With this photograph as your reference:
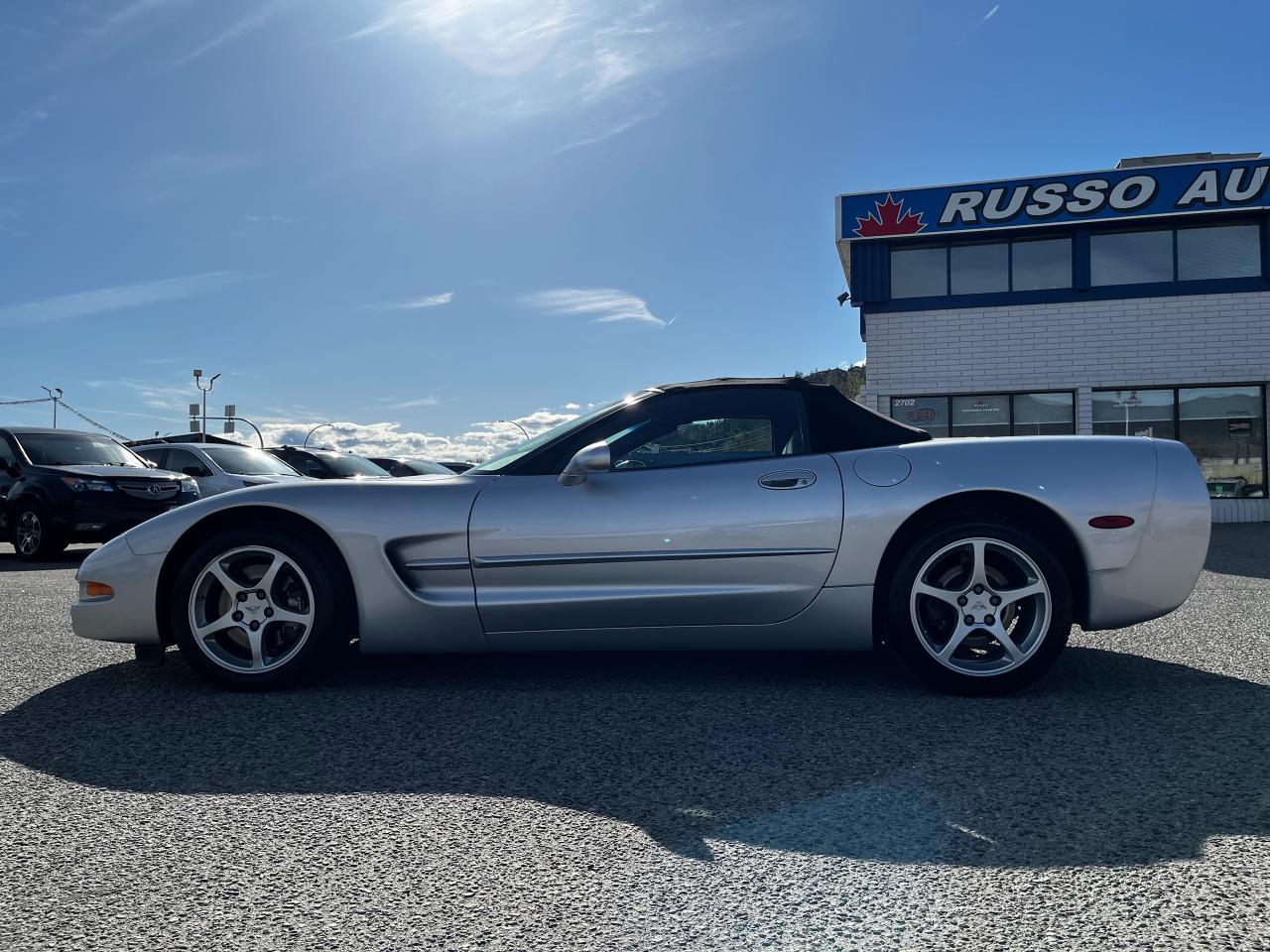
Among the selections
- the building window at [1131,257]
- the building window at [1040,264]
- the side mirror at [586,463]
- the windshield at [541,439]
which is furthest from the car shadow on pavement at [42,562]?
the building window at [1131,257]

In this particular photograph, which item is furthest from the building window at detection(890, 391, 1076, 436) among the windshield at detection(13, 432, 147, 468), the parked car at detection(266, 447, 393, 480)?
the windshield at detection(13, 432, 147, 468)

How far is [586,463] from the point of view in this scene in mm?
3713

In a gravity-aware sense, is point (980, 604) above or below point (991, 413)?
below

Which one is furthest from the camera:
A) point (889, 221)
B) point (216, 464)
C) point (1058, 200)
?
point (889, 221)

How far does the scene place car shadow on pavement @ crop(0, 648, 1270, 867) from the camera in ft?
7.84

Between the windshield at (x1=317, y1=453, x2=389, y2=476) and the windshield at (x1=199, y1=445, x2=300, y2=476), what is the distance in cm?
120

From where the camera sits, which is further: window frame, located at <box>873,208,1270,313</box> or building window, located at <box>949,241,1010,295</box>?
building window, located at <box>949,241,1010,295</box>

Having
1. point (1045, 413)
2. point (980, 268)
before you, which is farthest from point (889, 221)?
point (1045, 413)

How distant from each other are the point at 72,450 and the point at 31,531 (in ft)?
4.20

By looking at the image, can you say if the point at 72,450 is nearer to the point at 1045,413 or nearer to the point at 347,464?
the point at 347,464

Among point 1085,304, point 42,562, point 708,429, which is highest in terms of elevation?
point 1085,304

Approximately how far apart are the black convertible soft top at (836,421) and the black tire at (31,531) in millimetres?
9437


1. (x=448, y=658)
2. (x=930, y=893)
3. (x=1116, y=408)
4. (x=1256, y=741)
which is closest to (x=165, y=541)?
(x=448, y=658)

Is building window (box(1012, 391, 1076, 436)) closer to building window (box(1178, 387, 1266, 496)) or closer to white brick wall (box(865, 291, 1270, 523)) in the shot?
white brick wall (box(865, 291, 1270, 523))
